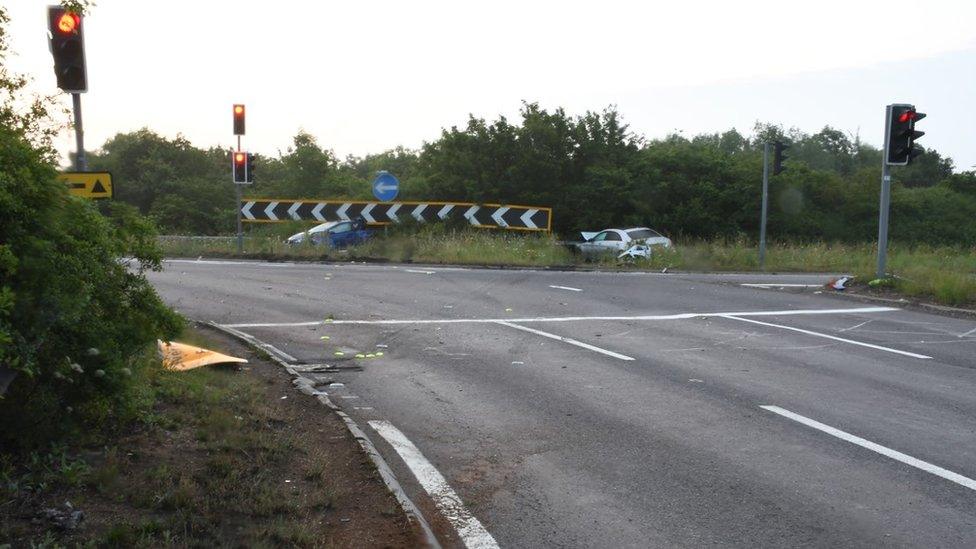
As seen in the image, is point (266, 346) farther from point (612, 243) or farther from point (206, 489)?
point (612, 243)

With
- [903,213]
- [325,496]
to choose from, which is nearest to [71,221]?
[325,496]

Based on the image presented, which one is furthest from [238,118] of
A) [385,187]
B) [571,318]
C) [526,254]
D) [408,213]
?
[571,318]

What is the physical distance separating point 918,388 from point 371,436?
19.1 feet

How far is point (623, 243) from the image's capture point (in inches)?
1253

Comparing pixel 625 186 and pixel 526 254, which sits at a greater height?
pixel 625 186

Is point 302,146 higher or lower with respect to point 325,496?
higher

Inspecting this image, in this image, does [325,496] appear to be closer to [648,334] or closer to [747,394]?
[747,394]

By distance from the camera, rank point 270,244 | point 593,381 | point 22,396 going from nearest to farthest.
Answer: point 22,396 < point 593,381 < point 270,244

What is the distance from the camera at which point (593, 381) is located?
9609mm

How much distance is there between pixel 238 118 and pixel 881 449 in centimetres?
2174

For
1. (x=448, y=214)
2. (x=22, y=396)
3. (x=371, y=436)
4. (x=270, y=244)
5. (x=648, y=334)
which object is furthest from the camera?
(x=448, y=214)

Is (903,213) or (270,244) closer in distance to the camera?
(270,244)

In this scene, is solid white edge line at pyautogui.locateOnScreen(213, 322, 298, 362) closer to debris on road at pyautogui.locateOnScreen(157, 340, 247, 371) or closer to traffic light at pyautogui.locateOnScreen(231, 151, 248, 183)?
debris on road at pyautogui.locateOnScreen(157, 340, 247, 371)

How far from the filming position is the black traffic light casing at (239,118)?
82.8 feet
